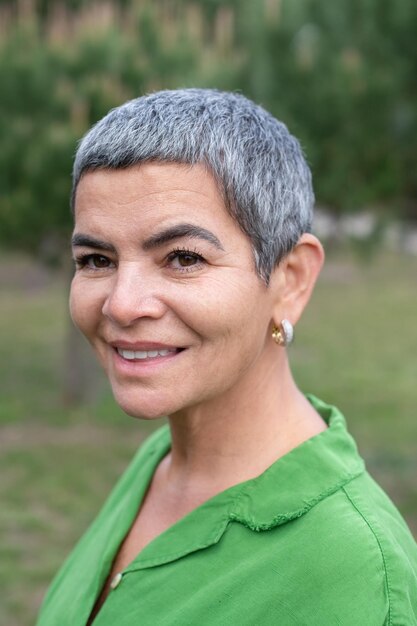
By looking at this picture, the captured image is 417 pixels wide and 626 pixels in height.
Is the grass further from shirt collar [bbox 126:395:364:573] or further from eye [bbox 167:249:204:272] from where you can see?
eye [bbox 167:249:204:272]

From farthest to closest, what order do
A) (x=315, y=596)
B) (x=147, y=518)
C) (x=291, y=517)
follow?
(x=147, y=518) → (x=291, y=517) → (x=315, y=596)

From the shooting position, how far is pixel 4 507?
18.0 feet

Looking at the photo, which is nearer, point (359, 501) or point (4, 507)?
point (359, 501)

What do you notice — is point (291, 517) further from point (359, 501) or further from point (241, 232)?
point (241, 232)

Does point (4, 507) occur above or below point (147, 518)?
below

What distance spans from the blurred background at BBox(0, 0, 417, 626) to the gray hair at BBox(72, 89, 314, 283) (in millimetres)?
3206

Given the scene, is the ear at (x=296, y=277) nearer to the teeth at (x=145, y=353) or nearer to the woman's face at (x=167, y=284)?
the woman's face at (x=167, y=284)

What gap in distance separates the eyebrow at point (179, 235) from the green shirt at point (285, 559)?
436 millimetres

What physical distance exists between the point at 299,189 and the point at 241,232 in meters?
0.16

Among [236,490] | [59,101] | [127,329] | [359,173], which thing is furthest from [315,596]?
[59,101]

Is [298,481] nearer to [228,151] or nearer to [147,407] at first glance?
[147,407]

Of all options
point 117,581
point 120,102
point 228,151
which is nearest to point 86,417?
point 120,102

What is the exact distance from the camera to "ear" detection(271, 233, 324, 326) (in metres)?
1.58

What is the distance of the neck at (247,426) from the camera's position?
1.64 m
